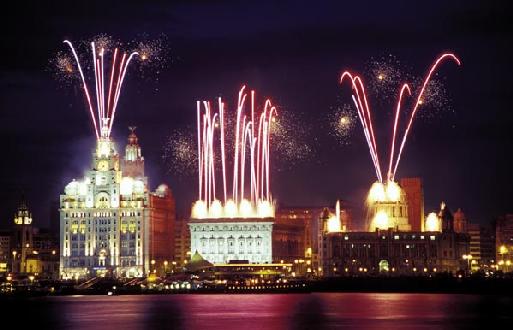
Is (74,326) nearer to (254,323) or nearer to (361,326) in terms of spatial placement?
(254,323)

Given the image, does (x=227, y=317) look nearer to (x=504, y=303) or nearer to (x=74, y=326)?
(x=74, y=326)

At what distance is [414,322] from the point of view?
144 meters

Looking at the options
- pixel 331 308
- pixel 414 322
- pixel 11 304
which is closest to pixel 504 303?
pixel 331 308

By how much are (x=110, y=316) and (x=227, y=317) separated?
14.9 metres

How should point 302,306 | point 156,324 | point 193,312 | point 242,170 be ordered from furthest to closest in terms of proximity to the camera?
point 242,170 → point 302,306 → point 193,312 → point 156,324

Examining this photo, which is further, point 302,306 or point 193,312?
point 302,306

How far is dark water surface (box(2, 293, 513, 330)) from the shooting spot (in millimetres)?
142125

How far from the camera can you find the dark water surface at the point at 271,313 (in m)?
142

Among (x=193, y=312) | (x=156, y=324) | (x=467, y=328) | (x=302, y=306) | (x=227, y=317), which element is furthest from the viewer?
(x=302, y=306)

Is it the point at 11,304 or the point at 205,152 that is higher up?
the point at 205,152

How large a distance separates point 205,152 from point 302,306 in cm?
2964

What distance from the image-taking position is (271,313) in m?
160

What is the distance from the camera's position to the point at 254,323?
472ft

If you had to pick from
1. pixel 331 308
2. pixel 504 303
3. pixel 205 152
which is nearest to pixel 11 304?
pixel 205 152
